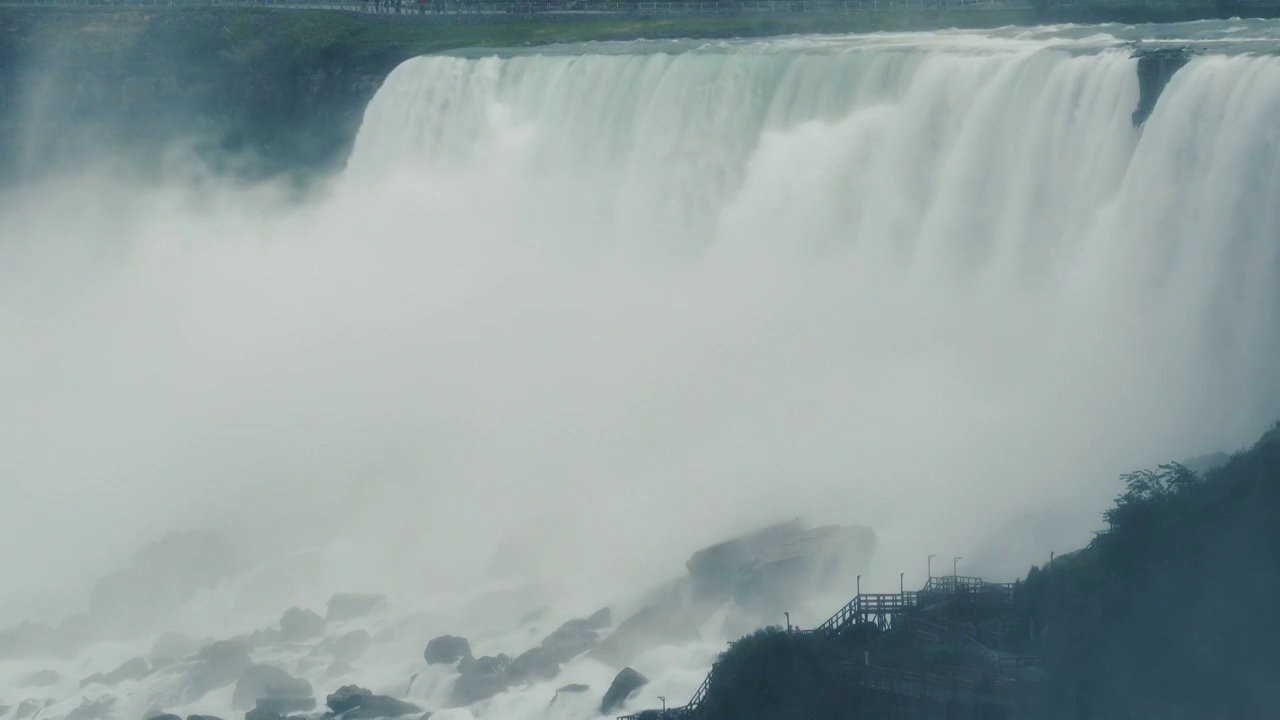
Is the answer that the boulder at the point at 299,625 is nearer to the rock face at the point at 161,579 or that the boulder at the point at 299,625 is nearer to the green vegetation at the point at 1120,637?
the rock face at the point at 161,579

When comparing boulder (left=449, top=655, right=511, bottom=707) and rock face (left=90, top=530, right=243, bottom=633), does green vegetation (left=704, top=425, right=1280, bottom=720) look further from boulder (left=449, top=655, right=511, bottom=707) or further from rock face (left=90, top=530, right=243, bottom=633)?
rock face (left=90, top=530, right=243, bottom=633)

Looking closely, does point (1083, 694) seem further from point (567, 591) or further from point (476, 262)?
point (476, 262)

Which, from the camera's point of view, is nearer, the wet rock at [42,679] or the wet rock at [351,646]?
the wet rock at [351,646]

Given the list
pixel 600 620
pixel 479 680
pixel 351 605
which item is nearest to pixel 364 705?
pixel 479 680

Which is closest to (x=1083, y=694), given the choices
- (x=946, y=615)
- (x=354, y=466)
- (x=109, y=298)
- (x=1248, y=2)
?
(x=946, y=615)

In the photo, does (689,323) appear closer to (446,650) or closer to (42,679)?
(446,650)

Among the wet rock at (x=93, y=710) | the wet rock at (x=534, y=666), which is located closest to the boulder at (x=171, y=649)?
the wet rock at (x=93, y=710)

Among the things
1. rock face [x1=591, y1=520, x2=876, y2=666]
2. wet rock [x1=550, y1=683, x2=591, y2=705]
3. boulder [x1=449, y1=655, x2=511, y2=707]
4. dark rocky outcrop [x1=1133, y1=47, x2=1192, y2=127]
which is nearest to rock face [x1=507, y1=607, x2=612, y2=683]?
boulder [x1=449, y1=655, x2=511, y2=707]
